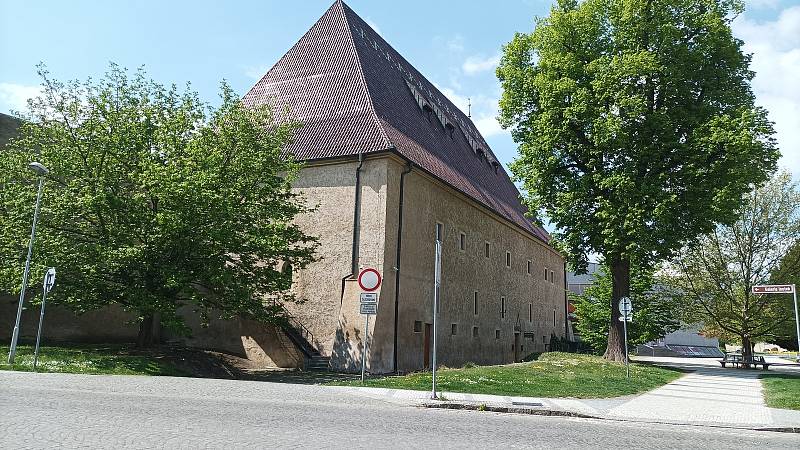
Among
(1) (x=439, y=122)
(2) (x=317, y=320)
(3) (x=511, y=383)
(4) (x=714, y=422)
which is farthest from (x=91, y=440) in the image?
(1) (x=439, y=122)

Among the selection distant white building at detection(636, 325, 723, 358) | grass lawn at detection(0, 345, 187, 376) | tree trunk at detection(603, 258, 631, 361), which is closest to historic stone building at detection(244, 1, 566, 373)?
grass lawn at detection(0, 345, 187, 376)

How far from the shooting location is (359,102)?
23.8 metres

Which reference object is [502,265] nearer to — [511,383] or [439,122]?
[439,122]

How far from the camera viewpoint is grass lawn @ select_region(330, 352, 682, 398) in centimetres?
1356

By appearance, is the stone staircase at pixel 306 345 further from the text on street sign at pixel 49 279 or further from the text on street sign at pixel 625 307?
the text on street sign at pixel 625 307

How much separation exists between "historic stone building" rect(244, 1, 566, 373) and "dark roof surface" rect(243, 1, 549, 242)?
0.07 m

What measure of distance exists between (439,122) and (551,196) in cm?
941

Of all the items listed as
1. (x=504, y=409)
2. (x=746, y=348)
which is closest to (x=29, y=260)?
(x=504, y=409)

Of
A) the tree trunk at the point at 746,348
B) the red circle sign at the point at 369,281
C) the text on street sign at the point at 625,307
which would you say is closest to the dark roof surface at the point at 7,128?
the red circle sign at the point at 369,281

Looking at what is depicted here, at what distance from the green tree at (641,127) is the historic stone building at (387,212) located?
5.27m

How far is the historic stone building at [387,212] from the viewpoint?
2098 cm

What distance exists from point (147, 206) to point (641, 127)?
1835cm

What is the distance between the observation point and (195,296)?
17.5 meters

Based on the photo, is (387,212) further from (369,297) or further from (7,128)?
(7,128)
